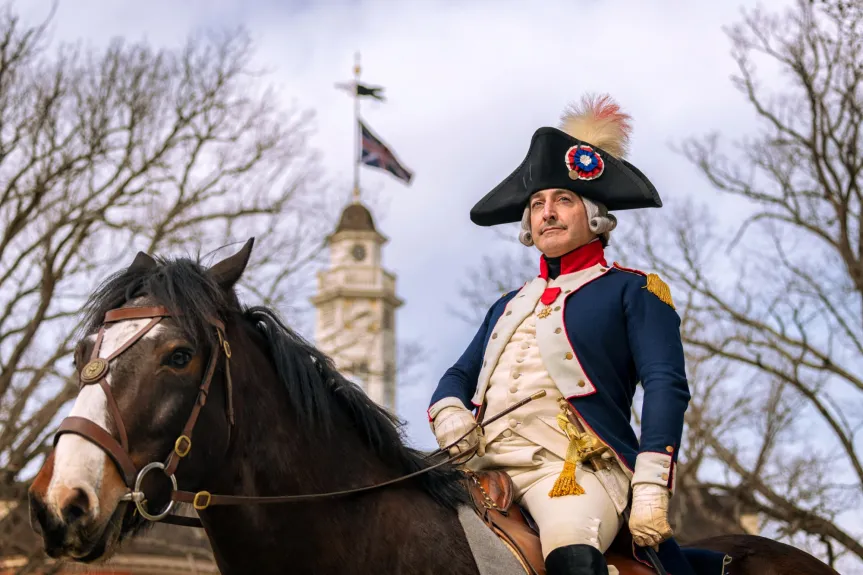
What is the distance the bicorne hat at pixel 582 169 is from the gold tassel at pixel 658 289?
0.34 m

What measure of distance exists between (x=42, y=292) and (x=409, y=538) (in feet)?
44.8

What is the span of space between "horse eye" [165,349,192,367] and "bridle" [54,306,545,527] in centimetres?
8

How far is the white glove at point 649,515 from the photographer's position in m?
3.90

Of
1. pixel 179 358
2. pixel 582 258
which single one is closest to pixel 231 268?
pixel 179 358

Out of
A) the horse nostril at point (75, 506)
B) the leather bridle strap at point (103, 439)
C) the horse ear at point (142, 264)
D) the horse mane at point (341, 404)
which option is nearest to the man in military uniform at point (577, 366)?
the horse mane at point (341, 404)

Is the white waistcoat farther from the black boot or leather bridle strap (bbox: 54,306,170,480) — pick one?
leather bridle strap (bbox: 54,306,170,480)

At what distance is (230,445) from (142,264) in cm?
76

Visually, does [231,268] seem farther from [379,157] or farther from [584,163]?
[379,157]

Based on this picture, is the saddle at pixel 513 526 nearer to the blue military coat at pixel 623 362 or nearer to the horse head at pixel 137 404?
the blue military coat at pixel 623 362

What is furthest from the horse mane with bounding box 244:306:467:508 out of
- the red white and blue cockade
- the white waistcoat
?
the red white and blue cockade

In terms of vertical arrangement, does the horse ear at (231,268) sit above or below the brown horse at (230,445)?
above

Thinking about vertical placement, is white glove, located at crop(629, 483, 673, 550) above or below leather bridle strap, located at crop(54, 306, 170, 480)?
below

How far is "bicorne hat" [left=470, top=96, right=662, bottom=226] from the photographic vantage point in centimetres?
472

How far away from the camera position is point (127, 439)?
344 cm
